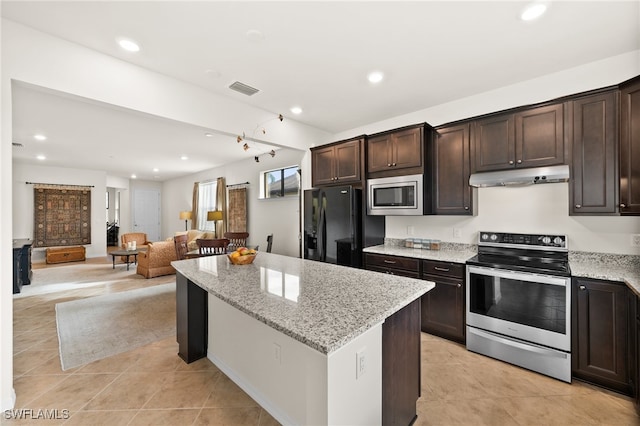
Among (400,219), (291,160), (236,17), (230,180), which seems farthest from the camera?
(230,180)

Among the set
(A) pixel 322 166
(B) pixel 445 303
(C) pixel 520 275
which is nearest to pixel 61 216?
(A) pixel 322 166

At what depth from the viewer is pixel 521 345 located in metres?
2.29

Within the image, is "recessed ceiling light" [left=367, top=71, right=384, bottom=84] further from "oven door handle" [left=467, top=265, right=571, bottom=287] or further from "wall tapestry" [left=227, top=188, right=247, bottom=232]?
"wall tapestry" [left=227, top=188, right=247, bottom=232]

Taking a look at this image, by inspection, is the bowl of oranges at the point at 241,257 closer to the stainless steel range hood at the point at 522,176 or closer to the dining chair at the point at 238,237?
the stainless steel range hood at the point at 522,176

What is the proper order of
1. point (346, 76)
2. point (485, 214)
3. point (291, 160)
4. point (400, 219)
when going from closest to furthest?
point (346, 76) → point (485, 214) → point (400, 219) → point (291, 160)

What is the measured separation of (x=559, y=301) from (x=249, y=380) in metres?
2.55

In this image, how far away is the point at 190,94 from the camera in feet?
9.28

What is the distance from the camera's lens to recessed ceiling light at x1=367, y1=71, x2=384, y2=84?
263 centimetres

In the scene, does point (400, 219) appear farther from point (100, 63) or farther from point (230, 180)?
point (230, 180)

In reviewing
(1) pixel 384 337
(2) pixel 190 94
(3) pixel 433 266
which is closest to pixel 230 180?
(2) pixel 190 94

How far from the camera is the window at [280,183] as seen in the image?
16.9 ft

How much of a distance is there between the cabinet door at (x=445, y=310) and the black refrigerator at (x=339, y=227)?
93 centimetres

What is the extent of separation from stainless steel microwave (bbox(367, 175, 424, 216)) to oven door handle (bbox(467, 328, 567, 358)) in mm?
1311

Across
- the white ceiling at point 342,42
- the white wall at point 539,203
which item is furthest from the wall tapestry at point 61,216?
the white wall at point 539,203
